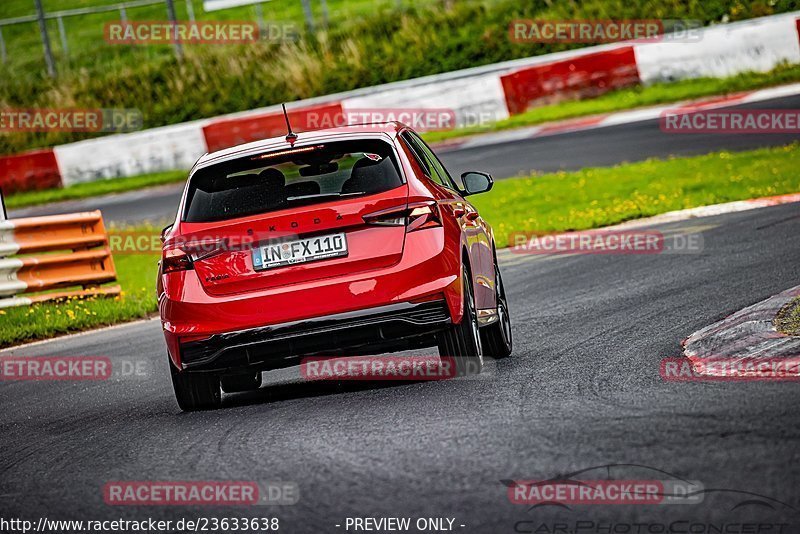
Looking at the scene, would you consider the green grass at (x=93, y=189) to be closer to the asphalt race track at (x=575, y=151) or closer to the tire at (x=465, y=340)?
the asphalt race track at (x=575, y=151)

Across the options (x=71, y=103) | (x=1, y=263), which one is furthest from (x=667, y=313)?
(x=71, y=103)

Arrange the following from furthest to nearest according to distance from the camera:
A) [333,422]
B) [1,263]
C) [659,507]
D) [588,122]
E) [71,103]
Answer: [71,103]
[588,122]
[1,263]
[333,422]
[659,507]

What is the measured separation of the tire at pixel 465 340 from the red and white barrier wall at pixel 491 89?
19.2 metres

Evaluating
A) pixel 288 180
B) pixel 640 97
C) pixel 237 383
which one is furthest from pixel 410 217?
pixel 640 97

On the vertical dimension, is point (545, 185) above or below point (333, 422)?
below

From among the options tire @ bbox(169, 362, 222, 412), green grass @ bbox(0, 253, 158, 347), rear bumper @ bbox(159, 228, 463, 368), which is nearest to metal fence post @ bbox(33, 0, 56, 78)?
green grass @ bbox(0, 253, 158, 347)

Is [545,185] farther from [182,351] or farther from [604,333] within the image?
[182,351]

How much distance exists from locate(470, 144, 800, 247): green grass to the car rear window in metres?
8.78

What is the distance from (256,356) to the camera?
7926 millimetres

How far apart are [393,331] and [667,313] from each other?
10.1ft

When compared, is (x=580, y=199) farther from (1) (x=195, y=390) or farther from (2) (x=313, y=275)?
(2) (x=313, y=275)

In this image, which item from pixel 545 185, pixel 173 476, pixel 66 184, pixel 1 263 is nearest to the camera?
pixel 173 476

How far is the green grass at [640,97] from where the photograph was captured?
84.6 ft

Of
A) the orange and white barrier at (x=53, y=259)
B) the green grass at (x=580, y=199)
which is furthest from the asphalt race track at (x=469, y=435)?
Result: the orange and white barrier at (x=53, y=259)
